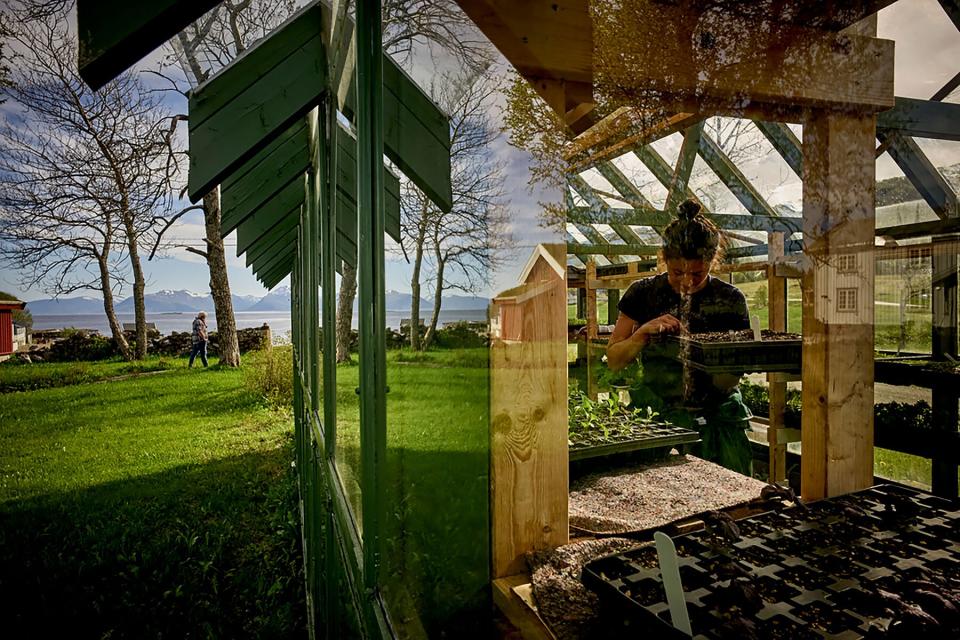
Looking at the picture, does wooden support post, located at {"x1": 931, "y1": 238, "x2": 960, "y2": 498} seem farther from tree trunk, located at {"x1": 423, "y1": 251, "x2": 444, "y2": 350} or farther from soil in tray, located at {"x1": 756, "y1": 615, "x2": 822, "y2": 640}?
tree trunk, located at {"x1": 423, "y1": 251, "x2": 444, "y2": 350}

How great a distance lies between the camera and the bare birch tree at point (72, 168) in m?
9.77

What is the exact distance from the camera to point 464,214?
0.67 metres

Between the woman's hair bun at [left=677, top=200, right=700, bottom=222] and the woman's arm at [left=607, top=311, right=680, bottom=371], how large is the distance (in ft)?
0.28

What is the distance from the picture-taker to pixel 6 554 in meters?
5.86

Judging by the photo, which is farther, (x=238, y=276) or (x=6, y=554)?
(x=238, y=276)

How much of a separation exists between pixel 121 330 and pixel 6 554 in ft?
28.5

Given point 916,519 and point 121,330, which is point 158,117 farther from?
point 916,519

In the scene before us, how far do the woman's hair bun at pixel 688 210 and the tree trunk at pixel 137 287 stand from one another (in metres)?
13.4

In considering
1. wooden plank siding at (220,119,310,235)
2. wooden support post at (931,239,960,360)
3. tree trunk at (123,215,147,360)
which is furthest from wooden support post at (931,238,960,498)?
tree trunk at (123,215,147,360)

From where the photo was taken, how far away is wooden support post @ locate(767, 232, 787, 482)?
0.38 metres

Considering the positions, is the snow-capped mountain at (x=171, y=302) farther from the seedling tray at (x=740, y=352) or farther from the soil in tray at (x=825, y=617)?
the soil in tray at (x=825, y=617)

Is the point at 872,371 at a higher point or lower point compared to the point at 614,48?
lower

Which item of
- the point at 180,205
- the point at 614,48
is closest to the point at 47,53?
the point at 180,205

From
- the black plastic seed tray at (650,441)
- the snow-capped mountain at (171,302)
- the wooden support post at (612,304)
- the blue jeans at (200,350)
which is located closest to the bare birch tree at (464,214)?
the wooden support post at (612,304)
